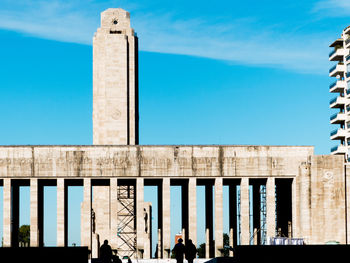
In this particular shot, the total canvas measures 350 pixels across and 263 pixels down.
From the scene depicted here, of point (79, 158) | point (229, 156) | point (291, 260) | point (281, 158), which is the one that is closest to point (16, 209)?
point (79, 158)

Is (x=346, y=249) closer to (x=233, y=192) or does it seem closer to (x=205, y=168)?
(x=205, y=168)

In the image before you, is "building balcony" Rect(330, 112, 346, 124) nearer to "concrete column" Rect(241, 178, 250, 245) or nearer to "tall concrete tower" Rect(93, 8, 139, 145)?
"tall concrete tower" Rect(93, 8, 139, 145)

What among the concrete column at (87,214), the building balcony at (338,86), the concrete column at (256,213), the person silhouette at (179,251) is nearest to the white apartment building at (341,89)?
the building balcony at (338,86)

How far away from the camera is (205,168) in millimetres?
67250

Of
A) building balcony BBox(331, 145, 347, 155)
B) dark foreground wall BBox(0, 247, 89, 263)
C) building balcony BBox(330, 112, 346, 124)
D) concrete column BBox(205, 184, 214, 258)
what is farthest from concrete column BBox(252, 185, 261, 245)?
dark foreground wall BBox(0, 247, 89, 263)

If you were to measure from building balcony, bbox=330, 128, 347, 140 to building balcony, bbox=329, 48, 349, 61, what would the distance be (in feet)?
33.9

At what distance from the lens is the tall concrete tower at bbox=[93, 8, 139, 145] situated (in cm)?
8425

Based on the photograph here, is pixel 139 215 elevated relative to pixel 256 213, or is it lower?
elevated

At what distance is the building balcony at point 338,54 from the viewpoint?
104875mm

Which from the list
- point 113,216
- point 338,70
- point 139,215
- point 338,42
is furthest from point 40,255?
point 338,42

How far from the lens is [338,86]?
105m

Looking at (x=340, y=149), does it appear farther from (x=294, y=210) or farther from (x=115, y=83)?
(x=294, y=210)

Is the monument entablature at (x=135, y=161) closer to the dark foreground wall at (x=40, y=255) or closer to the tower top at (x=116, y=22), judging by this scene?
the tower top at (x=116, y=22)

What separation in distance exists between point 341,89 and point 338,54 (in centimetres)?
483
